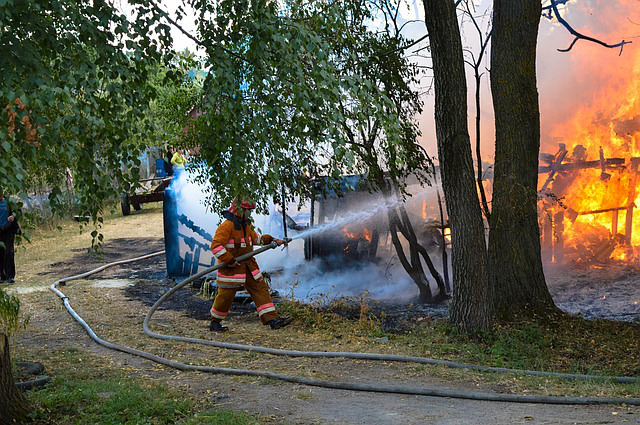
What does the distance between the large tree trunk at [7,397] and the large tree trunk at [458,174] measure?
5010 mm

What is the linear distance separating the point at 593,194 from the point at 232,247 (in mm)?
8150

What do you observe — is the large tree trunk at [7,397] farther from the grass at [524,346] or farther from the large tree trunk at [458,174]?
the large tree trunk at [458,174]

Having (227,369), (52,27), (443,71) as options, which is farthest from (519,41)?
(52,27)

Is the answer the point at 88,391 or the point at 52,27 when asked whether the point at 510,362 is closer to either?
the point at 88,391

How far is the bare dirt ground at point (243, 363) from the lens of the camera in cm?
509

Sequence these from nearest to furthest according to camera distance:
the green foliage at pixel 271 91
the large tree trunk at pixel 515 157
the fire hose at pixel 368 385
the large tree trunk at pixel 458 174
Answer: the green foliage at pixel 271 91 < the fire hose at pixel 368 385 < the large tree trunk at pixel 458 174 < the large tree trunk at pixel 515 157

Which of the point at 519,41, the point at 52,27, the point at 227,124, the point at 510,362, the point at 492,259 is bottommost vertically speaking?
the point at 510,362

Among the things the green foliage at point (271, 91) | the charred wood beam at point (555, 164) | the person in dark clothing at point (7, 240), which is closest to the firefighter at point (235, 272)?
the green foliage at point (271, 91)

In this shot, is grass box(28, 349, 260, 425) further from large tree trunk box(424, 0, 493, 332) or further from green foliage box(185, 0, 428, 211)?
large tree trunk box(424, 0, 493, 332)

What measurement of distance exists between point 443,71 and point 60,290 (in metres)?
7.58

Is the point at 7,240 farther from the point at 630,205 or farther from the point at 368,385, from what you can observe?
the point at 630,205

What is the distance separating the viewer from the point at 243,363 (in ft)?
23.7

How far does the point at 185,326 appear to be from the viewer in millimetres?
9367

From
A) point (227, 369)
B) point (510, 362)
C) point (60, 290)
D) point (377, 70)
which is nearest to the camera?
point (227, 369)
